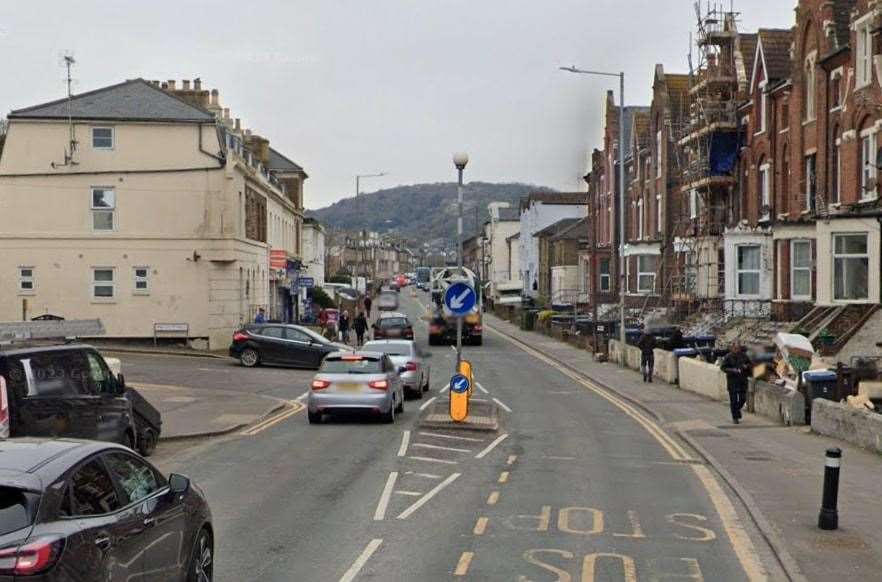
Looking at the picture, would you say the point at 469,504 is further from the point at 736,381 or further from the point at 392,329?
the point at 392,329

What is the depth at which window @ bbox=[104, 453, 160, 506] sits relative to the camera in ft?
25.0

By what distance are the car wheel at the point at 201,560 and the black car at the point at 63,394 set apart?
6022 mm

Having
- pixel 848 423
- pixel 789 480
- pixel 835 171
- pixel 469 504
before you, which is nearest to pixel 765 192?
pixel 835 171

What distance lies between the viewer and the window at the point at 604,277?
242 feet

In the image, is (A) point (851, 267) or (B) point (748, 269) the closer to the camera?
(A) point (851, 267)

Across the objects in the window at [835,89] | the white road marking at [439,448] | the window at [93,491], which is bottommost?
the white road marking at [439,448]

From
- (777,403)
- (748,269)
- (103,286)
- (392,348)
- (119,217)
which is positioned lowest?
(777,403)

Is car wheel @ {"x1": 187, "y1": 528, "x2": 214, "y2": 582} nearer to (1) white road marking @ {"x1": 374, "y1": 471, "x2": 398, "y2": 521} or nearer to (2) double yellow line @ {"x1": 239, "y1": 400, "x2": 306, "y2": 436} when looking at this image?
(1) white road marking @ {"x1": 374, "y1": 471, "x2": 398, "y2": 521}

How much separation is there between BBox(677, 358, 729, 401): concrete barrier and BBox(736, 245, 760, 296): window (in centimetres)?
1152

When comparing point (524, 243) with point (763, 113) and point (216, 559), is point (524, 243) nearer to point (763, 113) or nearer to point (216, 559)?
point (763, 113)

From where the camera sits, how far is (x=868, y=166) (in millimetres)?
35406

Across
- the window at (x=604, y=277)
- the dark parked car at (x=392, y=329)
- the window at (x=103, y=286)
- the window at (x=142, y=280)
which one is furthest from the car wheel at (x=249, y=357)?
the window at (x=604, y=277)

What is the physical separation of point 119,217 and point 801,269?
2509 cm

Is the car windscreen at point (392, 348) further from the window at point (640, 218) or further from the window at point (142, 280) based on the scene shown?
the window at point (640, 218)
